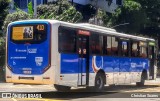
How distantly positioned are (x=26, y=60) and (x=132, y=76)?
9.26m

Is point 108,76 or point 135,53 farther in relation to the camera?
point 135,53

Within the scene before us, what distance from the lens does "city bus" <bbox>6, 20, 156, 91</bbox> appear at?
15445mm

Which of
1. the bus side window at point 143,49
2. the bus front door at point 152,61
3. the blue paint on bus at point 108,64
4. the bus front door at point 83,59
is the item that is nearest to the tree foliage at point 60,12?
the bus front door at point 152,61

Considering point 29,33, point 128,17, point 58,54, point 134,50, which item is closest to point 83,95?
point 58,54

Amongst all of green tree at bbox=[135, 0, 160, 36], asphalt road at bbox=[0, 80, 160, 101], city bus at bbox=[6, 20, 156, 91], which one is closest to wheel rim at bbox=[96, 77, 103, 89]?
city bus at bbox=[6, 20, 156, 91]

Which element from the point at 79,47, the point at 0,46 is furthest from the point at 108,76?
the point at 0,46

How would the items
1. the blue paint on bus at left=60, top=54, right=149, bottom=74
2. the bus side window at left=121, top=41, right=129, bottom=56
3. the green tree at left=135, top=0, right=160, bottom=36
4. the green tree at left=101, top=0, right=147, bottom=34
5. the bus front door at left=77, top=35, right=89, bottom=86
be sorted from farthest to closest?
1. the green tree at left=135, top=0, right=160, bottom=36
2. the green tree at left=101, top=0, right=147, bottom=34
3. the bus side window at left=121, top=41, right=129, bottom=56
4. the bus front door at left=77, top=35, right=89, bottom=86
5. the blue paint on bus at left=60, top=54, right=149, bottom=74

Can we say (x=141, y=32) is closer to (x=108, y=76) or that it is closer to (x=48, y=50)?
(x=108, y=76)

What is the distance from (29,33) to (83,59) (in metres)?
2.99

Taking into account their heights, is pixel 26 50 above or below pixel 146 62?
above

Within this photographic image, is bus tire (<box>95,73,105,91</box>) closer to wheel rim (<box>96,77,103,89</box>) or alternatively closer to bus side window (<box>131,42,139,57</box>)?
wheel rim (<box>96,77,103,89</box>)

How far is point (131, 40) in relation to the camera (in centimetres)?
2277

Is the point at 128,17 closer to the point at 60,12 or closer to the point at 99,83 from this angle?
the point at 60,12

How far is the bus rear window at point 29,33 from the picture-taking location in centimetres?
1570
